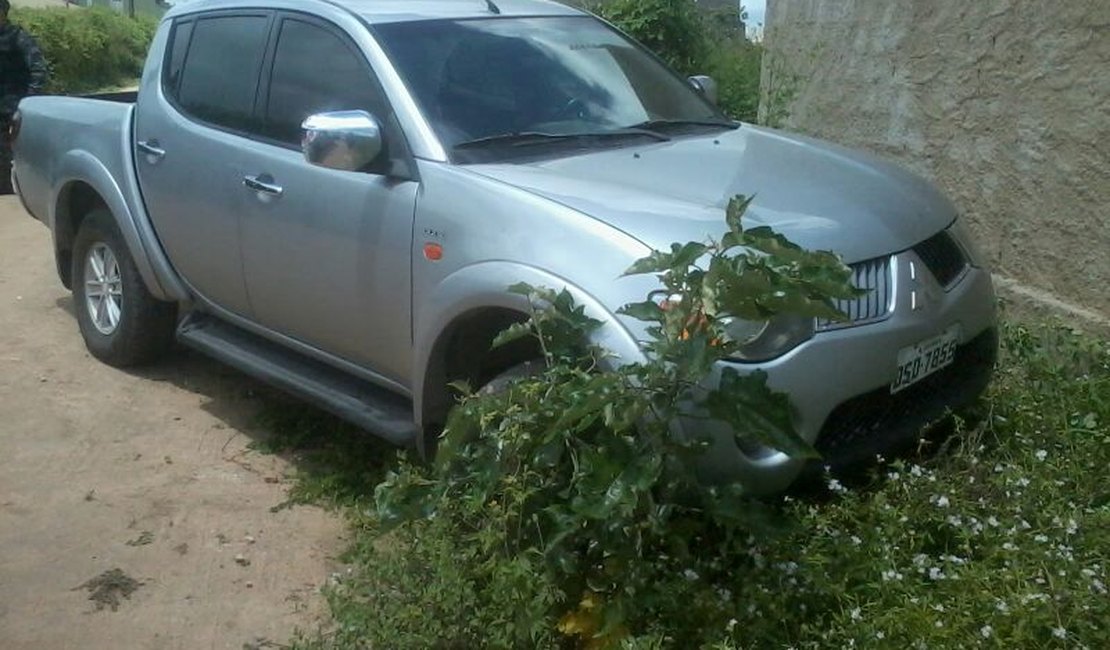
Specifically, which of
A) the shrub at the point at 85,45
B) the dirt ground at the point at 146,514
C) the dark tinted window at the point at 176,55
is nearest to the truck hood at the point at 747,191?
the dirt ground at the point at 146,514

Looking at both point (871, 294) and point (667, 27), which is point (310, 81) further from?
point (667, 27)

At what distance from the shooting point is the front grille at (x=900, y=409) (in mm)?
4289

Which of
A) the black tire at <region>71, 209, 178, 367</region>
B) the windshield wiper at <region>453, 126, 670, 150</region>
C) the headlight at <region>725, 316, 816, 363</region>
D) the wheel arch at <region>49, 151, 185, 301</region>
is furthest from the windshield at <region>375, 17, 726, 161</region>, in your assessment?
the black tire at <region>71, 209, 178, 367</region>

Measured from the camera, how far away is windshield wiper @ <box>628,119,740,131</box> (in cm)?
539

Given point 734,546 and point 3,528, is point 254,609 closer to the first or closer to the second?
point 3,528

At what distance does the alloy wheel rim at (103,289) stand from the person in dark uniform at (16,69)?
536 centimetres

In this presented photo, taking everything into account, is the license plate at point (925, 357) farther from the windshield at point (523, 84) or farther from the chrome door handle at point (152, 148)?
the chrome door handle at point (152, 148)

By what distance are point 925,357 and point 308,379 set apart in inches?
92.0

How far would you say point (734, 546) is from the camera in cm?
401

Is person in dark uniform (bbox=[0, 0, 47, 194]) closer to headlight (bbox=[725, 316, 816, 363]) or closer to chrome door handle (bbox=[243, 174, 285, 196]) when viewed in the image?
chrome door handle (bbox=[243, 174, 285, 196])

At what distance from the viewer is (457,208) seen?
4.59 metres

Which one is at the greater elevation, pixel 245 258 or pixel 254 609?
pixel 245 258

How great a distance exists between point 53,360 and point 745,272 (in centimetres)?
464

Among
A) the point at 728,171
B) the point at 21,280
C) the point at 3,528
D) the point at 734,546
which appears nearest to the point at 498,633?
the point at 734,546
